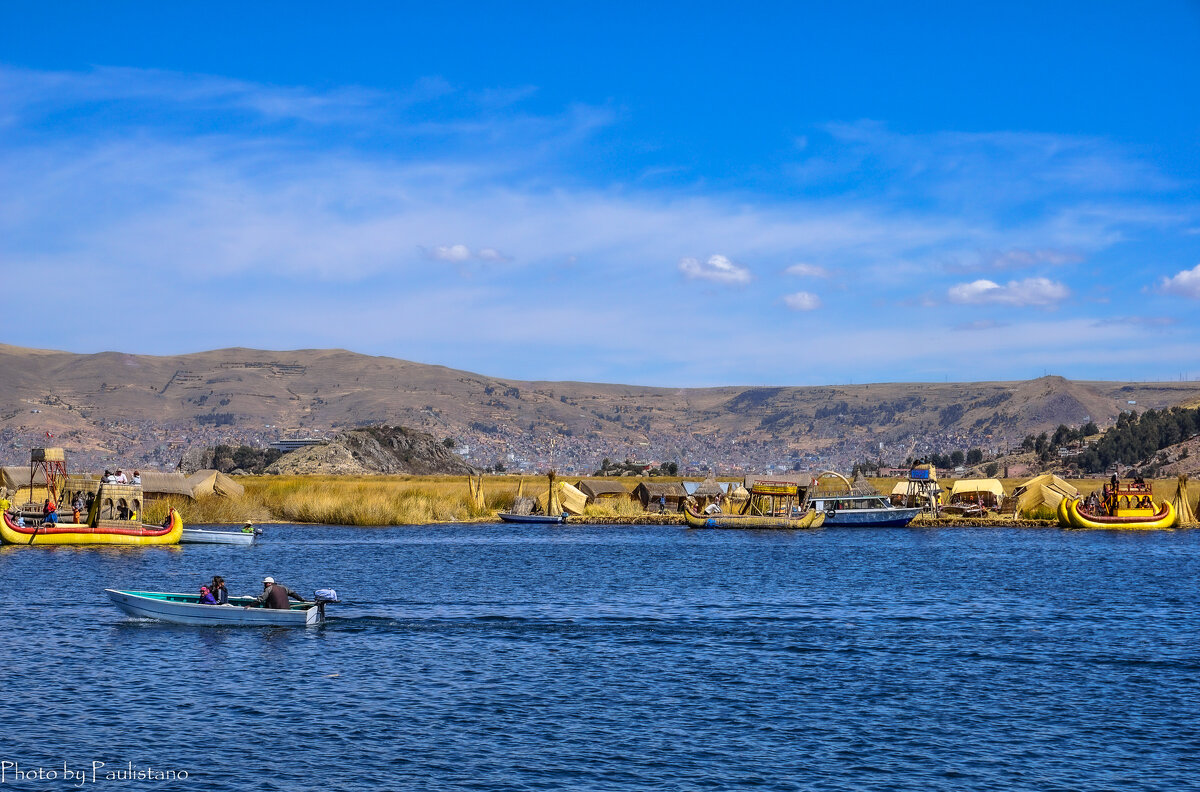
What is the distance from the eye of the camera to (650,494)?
107 metres

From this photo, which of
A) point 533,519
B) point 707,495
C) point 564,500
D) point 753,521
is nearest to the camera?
point 753,521

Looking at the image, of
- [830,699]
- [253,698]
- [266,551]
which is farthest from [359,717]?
[266,551]

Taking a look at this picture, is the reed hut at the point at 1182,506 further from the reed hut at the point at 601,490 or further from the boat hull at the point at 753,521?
the reed hut at the point at 601,490

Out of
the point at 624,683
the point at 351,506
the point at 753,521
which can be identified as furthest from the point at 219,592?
the point at 753,521

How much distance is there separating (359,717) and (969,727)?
1319 cm

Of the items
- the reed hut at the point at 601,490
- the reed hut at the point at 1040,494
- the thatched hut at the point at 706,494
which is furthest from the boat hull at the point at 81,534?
the reed hut at the point at 1040,494

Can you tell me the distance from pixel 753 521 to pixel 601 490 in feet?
69.9

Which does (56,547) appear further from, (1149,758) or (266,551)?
(1149,758)

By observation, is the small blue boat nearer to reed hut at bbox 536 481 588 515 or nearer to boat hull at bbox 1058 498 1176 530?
reed hut at bbox 536 481 588 515

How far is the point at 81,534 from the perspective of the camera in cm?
6738

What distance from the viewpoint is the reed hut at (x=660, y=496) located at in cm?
10575

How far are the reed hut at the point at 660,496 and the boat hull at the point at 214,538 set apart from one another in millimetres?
41749

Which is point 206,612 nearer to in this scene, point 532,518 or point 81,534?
point 81,534

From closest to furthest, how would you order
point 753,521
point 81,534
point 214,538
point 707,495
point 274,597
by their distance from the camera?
point 274,597
point 81,534
point 214,538
point 753,521
point 707,495
